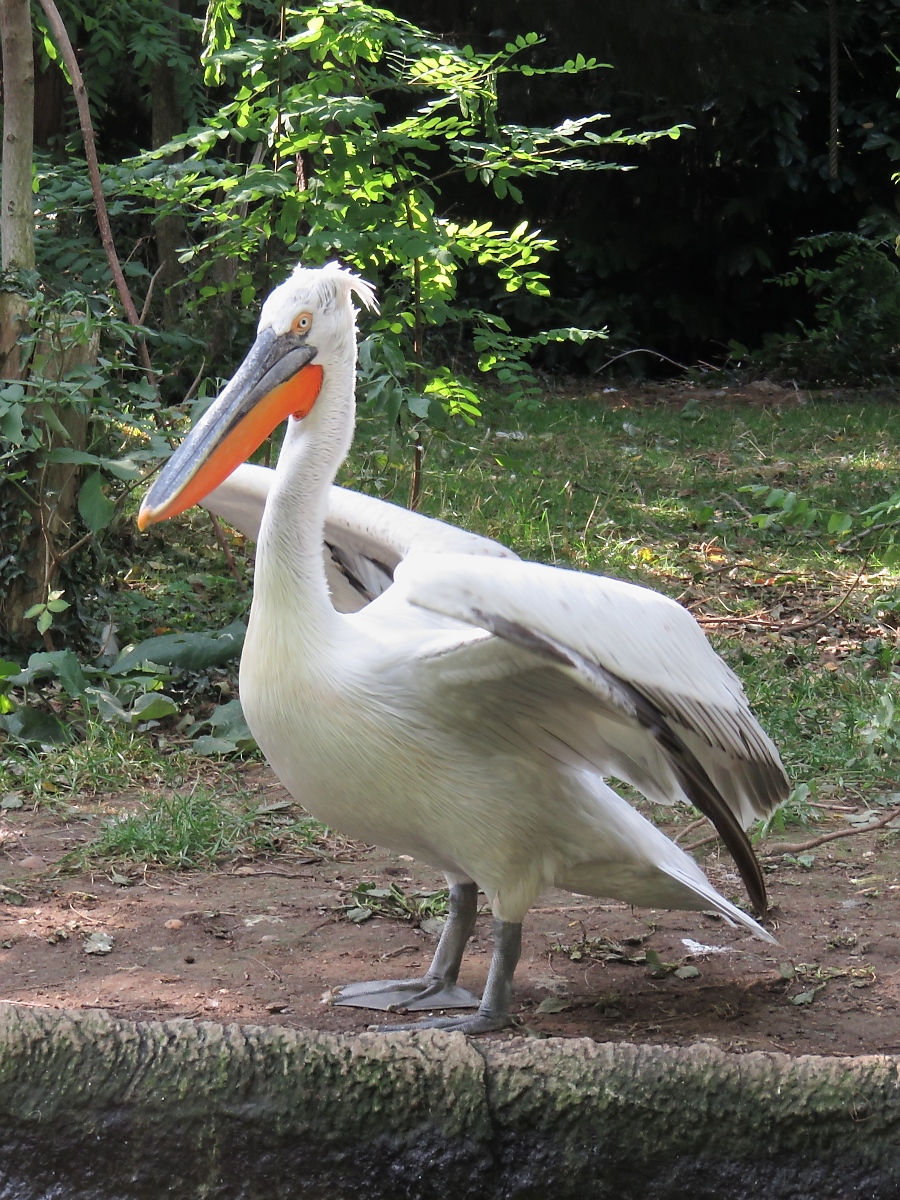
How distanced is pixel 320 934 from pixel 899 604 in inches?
101

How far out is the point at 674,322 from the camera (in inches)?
392

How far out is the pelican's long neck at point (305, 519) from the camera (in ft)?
7.82

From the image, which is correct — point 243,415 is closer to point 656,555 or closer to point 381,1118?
point 381,1118

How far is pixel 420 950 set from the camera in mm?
2939

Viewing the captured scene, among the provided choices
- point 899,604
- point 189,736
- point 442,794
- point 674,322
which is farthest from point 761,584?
point 674,322

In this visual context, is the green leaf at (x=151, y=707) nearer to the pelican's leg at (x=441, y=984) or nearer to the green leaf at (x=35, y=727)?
the green leaf at (x=35, y=727)

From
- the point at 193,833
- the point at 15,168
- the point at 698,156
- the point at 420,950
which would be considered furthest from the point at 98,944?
the point at 698,156

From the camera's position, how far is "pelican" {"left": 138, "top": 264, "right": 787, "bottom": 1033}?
2195 mm

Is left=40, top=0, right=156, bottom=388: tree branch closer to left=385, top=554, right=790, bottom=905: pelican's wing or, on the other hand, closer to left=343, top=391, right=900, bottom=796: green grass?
left=343, top=391, right=900, bottom=796: green grass

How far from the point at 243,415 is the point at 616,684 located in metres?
0.91

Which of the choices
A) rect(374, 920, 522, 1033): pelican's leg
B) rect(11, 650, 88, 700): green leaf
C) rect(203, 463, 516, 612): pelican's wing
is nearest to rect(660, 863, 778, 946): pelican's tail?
rect(374, 920, 522, 1033): pelican's leg

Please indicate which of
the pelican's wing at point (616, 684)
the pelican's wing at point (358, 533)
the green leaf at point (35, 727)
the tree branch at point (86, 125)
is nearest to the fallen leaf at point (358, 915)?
the pelican's wing at point (358, 533)

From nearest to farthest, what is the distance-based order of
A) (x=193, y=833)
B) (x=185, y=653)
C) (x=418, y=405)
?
1. (x=193, y=833)
2. (x=418, y=405)
3. (x=185, y=653)

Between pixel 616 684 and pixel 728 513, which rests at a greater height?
pixel 616 684
